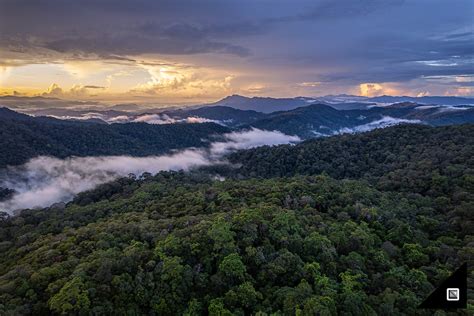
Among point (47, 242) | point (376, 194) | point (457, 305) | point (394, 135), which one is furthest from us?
point (394, 135)

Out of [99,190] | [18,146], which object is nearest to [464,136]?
[99,190]

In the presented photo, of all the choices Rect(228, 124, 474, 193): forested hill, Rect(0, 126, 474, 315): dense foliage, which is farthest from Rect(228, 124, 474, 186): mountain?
Rect(0, 126, 474, 315): dense foliage

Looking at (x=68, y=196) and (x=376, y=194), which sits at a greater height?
(x=376, y=194)

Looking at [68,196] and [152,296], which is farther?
[68,196]

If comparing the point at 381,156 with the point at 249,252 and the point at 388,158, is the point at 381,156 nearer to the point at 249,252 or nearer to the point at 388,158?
the point at 388,158

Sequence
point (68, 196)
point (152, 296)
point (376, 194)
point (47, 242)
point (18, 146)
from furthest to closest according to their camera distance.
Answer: point (18, 146) < point (68, 196) < point (376, 194) < point (47, 242) < point (152, 296)

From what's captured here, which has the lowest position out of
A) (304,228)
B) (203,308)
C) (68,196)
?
(68,196)

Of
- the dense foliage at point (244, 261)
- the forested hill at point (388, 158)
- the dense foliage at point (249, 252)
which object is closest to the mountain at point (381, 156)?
the forested hill at point (388, 158)

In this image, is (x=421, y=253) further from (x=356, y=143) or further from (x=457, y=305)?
(x=356, y=143)

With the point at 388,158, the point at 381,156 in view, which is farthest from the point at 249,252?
the point at 381,156
